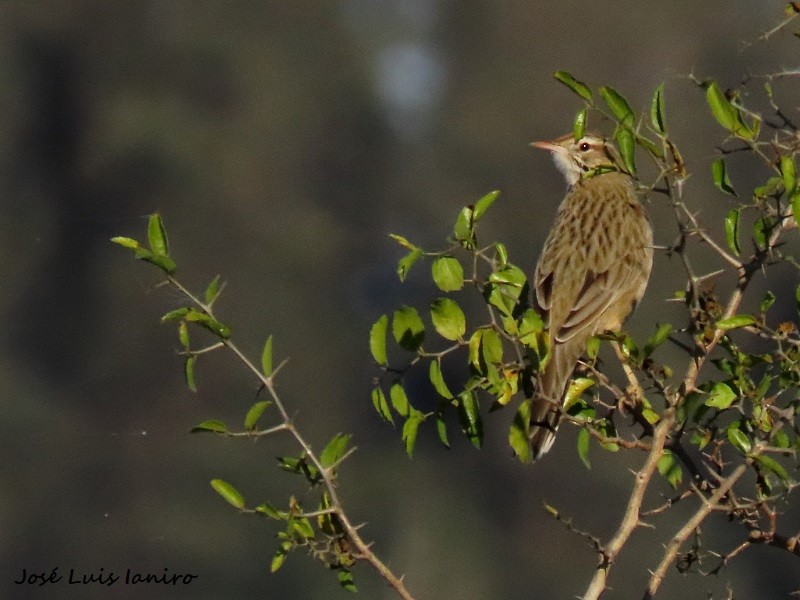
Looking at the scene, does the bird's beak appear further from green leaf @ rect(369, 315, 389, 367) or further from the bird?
green leaf @ rect(369, 315, 389, 367)

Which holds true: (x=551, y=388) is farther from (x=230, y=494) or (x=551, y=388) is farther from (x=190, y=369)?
(x=190, y=369)

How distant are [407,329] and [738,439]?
82 cm

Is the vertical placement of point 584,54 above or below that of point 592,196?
below

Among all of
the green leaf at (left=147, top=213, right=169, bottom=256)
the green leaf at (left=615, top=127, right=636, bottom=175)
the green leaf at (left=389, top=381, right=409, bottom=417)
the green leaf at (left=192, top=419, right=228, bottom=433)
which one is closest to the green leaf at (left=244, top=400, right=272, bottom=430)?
the green leaf at (left=192, top=419, right=228, bottom=433)

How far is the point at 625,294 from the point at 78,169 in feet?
91.2

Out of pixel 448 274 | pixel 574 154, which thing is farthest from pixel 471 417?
pixel 574 154

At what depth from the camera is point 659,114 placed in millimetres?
3488

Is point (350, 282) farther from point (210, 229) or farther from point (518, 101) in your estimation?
point (518, 101)

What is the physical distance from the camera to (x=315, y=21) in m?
40.7

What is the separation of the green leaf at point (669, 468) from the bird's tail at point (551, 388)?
279 mm

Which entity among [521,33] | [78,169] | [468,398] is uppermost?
[468,398]

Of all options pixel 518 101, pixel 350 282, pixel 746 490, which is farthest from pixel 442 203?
pixel 746 490

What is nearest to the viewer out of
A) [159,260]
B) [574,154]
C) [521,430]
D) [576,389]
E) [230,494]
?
[521,430]

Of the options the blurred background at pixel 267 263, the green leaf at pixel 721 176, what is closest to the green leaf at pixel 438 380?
the green leaf at pixel 721 176
